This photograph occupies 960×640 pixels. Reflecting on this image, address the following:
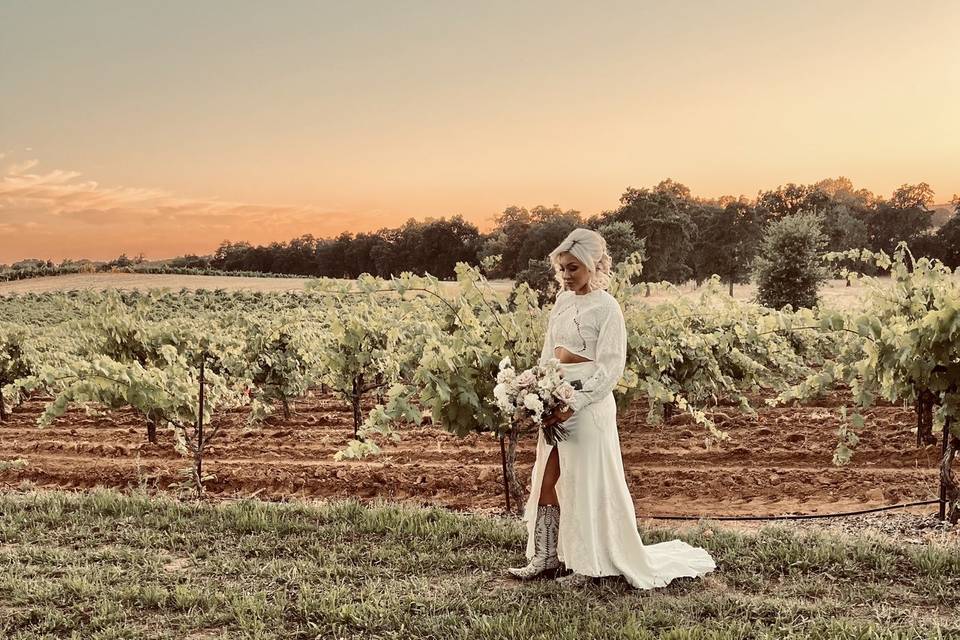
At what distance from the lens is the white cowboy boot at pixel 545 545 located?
391 centimetres

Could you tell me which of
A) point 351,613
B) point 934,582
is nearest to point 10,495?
point 351,613

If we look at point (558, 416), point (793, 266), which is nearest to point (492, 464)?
point (558, 416)

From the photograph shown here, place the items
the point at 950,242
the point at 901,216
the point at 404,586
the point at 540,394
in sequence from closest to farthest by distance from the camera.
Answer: the point at 540,394 < the point at 404,586 < the point at 950,242 < the point at 901,216

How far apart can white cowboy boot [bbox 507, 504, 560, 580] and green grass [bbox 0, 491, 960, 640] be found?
0.35 feet

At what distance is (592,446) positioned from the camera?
373 centimetres

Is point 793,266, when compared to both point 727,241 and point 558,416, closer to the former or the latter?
point 558,416

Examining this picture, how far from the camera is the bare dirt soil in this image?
24.6 ft

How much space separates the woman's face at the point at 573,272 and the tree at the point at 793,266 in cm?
2837

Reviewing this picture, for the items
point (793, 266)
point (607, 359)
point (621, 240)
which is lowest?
point (607, 359)

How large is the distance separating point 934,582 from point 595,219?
183ft

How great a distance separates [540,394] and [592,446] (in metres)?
0.41

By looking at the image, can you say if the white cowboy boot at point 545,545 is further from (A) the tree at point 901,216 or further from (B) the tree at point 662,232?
(A) the tree at point 901,216

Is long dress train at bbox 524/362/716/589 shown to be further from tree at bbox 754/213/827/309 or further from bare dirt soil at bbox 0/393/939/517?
tree at bbox 754/213/827/309

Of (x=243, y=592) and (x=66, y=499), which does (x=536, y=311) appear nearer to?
(x=243, y=592)
